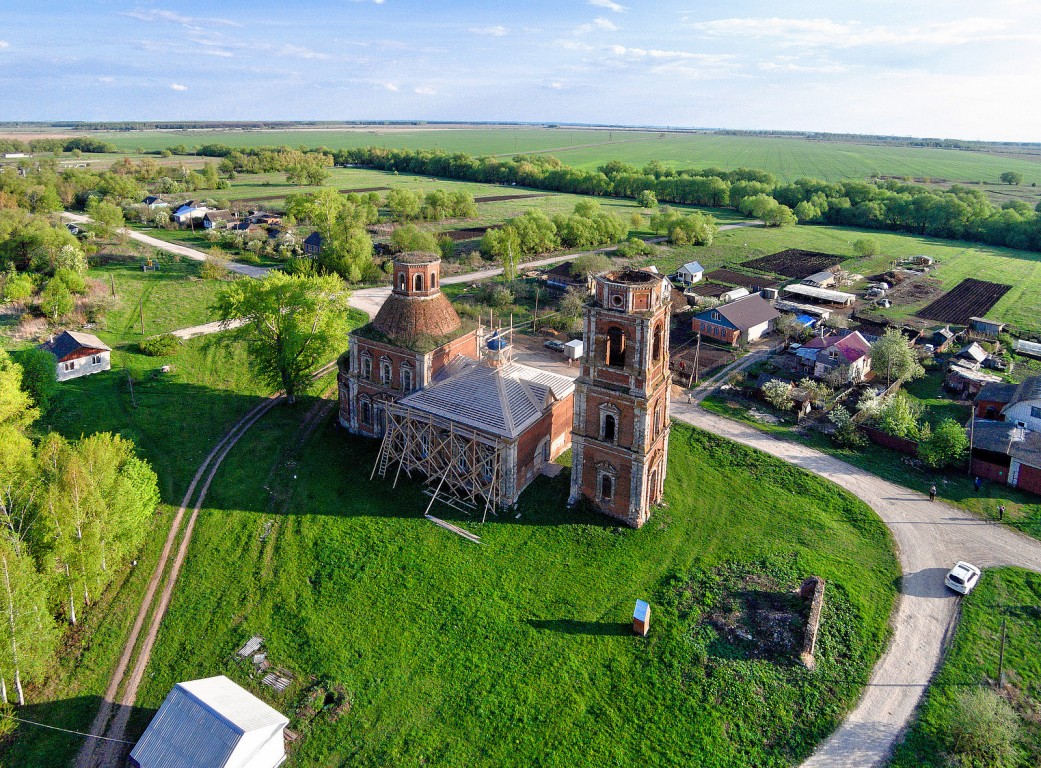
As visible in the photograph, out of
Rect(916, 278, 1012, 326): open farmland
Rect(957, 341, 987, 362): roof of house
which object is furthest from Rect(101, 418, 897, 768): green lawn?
Rect(916, 278, 1012, 326): open farmland

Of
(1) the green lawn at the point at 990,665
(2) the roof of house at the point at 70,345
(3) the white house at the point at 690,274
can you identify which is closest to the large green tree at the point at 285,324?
(2) the roof of house at the point at 70,345

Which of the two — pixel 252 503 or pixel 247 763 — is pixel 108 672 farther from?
pixel 252 503

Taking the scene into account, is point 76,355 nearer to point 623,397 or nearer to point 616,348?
point 616,348

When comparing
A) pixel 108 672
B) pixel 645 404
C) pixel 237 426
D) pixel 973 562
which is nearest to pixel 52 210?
pixel 237 426

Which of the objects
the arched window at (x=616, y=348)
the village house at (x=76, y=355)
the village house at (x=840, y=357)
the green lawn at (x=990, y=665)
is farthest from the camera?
the village house at (x=840, y=357)

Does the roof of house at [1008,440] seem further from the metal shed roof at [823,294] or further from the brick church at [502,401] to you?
the metal shed roof at [823,294]

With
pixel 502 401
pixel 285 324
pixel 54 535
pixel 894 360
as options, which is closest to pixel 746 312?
pixel 894 360
